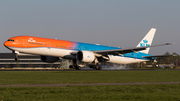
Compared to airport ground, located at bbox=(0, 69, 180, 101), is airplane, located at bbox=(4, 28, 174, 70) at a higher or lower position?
higher

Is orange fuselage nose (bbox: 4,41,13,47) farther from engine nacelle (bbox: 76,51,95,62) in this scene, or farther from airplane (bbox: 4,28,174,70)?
engine nacelle (bbox: 76,51,95,62)

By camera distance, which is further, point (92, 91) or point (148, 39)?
point (148, 39)

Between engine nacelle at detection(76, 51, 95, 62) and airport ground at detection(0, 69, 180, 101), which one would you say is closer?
airport ground at detection(0, 69, 180, 101)

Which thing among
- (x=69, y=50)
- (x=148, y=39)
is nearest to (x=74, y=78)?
(x=69, y=50)

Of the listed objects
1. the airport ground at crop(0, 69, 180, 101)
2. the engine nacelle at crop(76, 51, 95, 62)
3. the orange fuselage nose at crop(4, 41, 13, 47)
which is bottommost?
the airport ground at crop(0, 69, 180, 101)

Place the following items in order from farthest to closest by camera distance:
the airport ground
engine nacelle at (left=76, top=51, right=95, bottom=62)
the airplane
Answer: engine nacelle at (left=76, top=51, right=95, bottom=62) → the airplane → the airport ground

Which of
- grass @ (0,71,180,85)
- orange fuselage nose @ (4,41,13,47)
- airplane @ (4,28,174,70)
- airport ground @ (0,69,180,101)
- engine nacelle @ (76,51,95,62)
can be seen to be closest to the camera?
airport ground @ (0,69,180,101)

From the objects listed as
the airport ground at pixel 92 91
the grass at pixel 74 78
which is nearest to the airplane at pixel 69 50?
the grass at pixel 74 78

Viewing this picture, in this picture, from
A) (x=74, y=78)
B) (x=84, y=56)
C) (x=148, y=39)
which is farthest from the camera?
(x=148, y=39)

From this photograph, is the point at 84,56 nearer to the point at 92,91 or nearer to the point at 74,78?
the point at 74,78

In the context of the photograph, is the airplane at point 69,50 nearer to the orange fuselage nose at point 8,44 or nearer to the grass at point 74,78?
the orange fuselage nose at point 8,44

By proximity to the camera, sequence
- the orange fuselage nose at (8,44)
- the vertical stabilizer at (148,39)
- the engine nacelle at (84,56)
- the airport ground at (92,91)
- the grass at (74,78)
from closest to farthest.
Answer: the airport ground at (92,91), the grass at (74,78), the orange fuselage nose at (8,44), the engine nacelle at (84,56), the vertical stabilizer at (148,39)

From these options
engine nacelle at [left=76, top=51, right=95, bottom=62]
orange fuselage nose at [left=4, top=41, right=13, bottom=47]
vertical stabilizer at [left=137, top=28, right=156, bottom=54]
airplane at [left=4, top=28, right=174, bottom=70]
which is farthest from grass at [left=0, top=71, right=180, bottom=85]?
vertical stabilizer at [left=137, top=28, right=156, bottom=54]

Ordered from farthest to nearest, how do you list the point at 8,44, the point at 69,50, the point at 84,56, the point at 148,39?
the point at 148,39 → the point at 69,50 → the point at 84,56 → the point at 8,44
